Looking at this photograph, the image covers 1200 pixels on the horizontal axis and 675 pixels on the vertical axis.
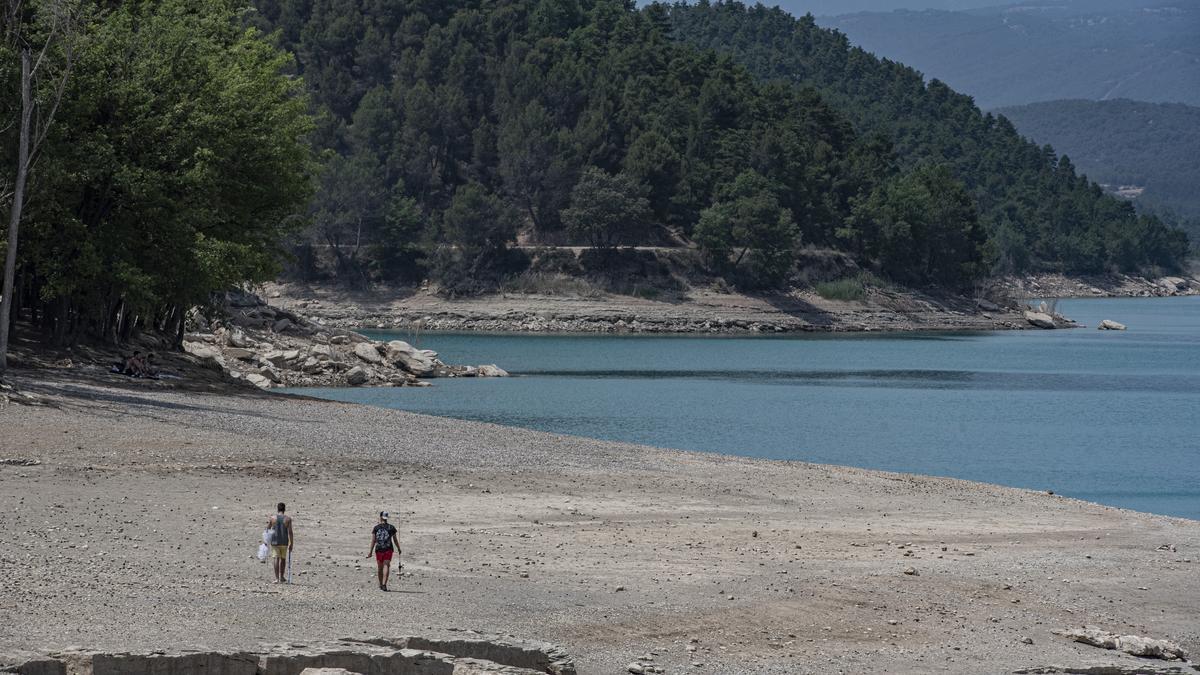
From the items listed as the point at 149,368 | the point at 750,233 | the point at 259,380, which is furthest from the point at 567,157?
the point at 149,368

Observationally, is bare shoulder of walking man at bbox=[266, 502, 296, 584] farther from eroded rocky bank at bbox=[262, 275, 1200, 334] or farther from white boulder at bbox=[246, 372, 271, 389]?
eroded rocky bank at bbox=[262, 275, 1200, 334]

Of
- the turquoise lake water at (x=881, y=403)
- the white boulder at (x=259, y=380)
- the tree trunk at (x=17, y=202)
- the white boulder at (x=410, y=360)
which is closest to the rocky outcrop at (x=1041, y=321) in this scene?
the turquoise lake water at (x=881, y=403)

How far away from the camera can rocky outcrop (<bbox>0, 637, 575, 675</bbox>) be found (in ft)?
47.6

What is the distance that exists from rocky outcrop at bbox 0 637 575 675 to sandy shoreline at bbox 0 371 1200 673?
2.05ft

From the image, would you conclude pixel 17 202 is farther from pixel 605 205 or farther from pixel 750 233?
pixel 750 233

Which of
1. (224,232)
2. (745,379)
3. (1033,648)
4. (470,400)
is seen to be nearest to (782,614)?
(1033,648)

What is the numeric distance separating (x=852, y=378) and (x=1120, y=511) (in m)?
47.5

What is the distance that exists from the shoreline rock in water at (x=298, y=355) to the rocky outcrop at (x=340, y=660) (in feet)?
110

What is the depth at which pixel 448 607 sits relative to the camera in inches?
738

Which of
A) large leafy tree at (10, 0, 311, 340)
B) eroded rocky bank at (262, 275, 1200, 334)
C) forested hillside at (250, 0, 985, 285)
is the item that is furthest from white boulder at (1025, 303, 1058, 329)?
large leafy tree at (10, 0, 311, 340)

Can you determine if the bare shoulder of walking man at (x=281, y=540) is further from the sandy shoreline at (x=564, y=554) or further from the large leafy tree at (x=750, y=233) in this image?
the large leafy tree at (x=750, y=233)

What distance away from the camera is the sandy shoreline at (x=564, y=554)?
1797 centimetres

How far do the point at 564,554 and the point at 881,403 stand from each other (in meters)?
43.7

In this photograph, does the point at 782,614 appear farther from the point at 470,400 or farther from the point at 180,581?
the point at 470,400
